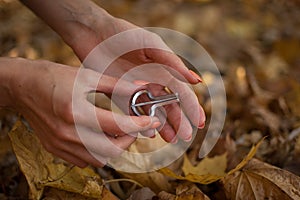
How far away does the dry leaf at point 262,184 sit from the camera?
1.15 meters

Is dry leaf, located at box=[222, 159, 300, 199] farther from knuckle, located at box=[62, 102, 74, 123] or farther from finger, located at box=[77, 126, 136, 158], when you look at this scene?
knuckle, located at box=[62, 102, 74, 123]

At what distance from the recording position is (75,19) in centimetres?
127

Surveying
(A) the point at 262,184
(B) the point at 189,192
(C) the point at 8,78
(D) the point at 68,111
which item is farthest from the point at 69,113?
(A) the point at 262,184

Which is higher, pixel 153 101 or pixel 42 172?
pixel 153 101

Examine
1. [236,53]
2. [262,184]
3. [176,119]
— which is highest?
[176,119]

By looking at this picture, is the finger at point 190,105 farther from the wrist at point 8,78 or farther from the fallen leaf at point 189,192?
the wrist at point 8,78

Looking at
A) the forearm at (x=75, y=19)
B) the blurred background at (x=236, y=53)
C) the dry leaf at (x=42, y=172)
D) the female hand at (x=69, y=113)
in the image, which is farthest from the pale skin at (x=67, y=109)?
the blurred background at (x=236, y=53)

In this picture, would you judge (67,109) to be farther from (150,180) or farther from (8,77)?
(150,180)

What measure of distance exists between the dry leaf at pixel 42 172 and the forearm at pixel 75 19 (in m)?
0.26

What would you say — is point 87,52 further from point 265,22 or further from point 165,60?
point 265,22

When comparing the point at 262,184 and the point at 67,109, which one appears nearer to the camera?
the point at 67,109

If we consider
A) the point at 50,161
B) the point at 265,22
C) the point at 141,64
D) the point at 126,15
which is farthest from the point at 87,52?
the point at 265,22

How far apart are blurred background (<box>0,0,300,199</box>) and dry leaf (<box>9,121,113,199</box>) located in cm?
17

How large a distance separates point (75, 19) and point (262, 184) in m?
0.61
